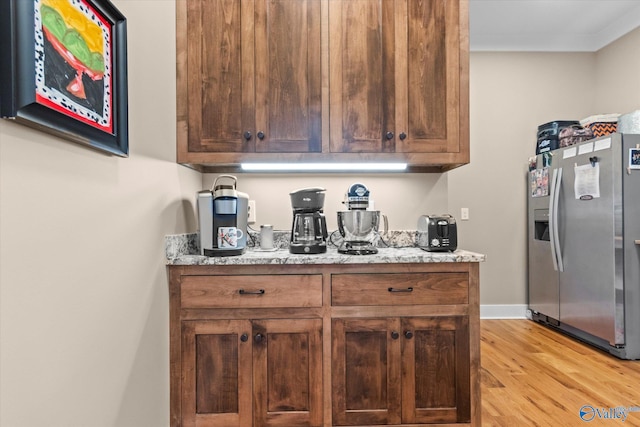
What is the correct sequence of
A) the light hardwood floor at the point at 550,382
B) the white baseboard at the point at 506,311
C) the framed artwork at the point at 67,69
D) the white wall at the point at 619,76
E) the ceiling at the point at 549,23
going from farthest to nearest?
the white baseboard at the point at 506,311, the white wall at the point at 619,76, the ceiling at the point at 549,23, the light hardwood floor at the point at 550,382, the framed artwork at the point at 67,69

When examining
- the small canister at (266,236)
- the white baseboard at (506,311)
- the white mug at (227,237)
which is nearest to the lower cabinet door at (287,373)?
the white mug at (227,237)

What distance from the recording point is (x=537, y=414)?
2133 millimetres

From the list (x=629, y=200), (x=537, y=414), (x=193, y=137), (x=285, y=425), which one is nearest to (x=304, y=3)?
(x=193, y=137)

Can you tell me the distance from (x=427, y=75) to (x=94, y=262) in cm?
171

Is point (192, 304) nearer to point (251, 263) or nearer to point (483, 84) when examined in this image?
point (251, 263)

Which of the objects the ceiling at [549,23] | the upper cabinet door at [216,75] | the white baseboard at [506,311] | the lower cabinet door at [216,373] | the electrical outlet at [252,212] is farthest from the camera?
the white baseboard at [506,311]

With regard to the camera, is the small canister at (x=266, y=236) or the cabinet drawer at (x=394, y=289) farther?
the small canister at (x=266, y=236)

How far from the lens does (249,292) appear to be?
1.77 meters

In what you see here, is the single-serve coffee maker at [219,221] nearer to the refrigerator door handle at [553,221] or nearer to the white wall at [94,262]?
the white wall at [94,262]

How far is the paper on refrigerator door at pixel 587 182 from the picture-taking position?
307cm

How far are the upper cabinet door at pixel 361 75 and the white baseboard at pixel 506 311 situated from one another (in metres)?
2.82

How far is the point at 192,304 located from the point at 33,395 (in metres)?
0.86

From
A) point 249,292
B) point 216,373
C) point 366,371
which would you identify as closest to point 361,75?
point 249,292

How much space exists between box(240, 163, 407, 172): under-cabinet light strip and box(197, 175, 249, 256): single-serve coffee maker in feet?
1.08
